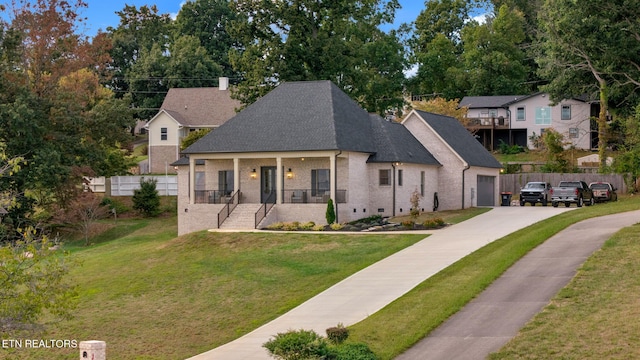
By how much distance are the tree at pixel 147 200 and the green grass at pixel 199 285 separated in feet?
49.2

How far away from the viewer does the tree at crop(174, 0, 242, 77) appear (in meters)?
114

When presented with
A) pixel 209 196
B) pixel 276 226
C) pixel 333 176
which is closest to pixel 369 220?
pixel 333 176

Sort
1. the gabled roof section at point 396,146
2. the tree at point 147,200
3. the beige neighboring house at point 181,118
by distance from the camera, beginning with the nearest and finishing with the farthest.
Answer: the gabled roof section at point 396,146 → the tree at point 147,200 → the beige neighboring house at point 181,118

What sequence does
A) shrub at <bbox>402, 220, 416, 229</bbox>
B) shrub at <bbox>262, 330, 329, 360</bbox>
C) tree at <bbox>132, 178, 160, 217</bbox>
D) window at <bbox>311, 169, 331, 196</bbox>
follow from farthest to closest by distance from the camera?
tree at <bbox>132, 178, 160, 217</bbox> → window at <bbox>311, 169, 331, 196</bbox> → shrub at <bbox>402, 220, 416, 229</bbox> → shrub at <bbox>262, 330, 329, 360</bbox>

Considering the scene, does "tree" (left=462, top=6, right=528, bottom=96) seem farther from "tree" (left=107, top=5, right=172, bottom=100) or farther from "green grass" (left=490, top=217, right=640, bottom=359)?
"green grass" (left=490, top=217, right=640, bottom=359)

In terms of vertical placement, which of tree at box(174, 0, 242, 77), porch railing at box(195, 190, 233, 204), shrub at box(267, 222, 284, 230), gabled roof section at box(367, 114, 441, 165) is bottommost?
shrub at box(267, 222, 284, 230)

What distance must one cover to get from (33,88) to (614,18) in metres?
40.3

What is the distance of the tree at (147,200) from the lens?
61250 millimetres

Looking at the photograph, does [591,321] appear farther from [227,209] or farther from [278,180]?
[227,209]

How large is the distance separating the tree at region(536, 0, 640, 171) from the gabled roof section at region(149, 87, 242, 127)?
3000 centimetres

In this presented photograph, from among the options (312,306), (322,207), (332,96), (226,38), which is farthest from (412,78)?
(312,306)

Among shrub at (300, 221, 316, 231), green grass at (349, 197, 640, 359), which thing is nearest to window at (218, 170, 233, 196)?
shrub at (300, 221, 316, 231)

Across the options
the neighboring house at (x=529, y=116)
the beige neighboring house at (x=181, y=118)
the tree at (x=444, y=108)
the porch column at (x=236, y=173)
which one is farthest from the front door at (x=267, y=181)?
the neighboring house at (x=529, y=116)

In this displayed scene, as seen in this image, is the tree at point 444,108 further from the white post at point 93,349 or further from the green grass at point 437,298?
the white post at point 93,349
